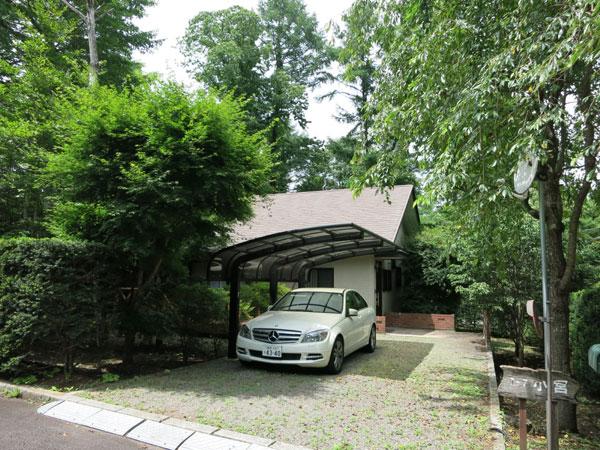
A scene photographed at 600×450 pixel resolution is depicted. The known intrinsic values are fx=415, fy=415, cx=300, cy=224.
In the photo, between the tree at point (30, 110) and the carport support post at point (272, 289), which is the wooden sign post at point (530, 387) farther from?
the tree at point (30, 110)

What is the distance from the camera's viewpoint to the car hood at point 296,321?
788 centimetres

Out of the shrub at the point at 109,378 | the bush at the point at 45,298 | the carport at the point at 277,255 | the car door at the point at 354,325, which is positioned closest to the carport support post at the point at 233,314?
the carport at the point at 277,255

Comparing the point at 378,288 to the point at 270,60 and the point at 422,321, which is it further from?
the point at 270,60

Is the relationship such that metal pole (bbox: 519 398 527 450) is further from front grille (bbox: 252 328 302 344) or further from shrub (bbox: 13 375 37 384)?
shrub (bbox: 13 375 37 384)

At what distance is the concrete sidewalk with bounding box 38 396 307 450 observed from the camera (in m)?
4.41

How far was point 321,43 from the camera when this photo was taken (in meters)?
35.1

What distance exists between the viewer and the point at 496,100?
192 inches

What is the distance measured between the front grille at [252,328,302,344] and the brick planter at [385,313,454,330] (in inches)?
388

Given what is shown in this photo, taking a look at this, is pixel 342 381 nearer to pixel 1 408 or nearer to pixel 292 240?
pixel 292 240

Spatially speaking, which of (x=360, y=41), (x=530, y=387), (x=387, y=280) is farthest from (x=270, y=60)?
(x=530, y=387)

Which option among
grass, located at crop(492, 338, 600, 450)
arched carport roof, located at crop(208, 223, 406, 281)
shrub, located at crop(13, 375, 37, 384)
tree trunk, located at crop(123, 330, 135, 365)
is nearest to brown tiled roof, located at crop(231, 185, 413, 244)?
arched carport roof, located at crop(208, 223, 406, 281)

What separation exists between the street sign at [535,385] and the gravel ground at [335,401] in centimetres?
89

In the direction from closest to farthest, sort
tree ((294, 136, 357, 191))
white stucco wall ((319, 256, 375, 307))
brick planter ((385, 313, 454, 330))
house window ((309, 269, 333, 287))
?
white stucco wall ((319, 256, 375, 307)) < brick planter ((385, 313, 454, 330)) < house window ((309, 269, 333, 287)) < tree ((294, 136, 357, 191))

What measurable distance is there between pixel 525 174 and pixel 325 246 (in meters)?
7.77
